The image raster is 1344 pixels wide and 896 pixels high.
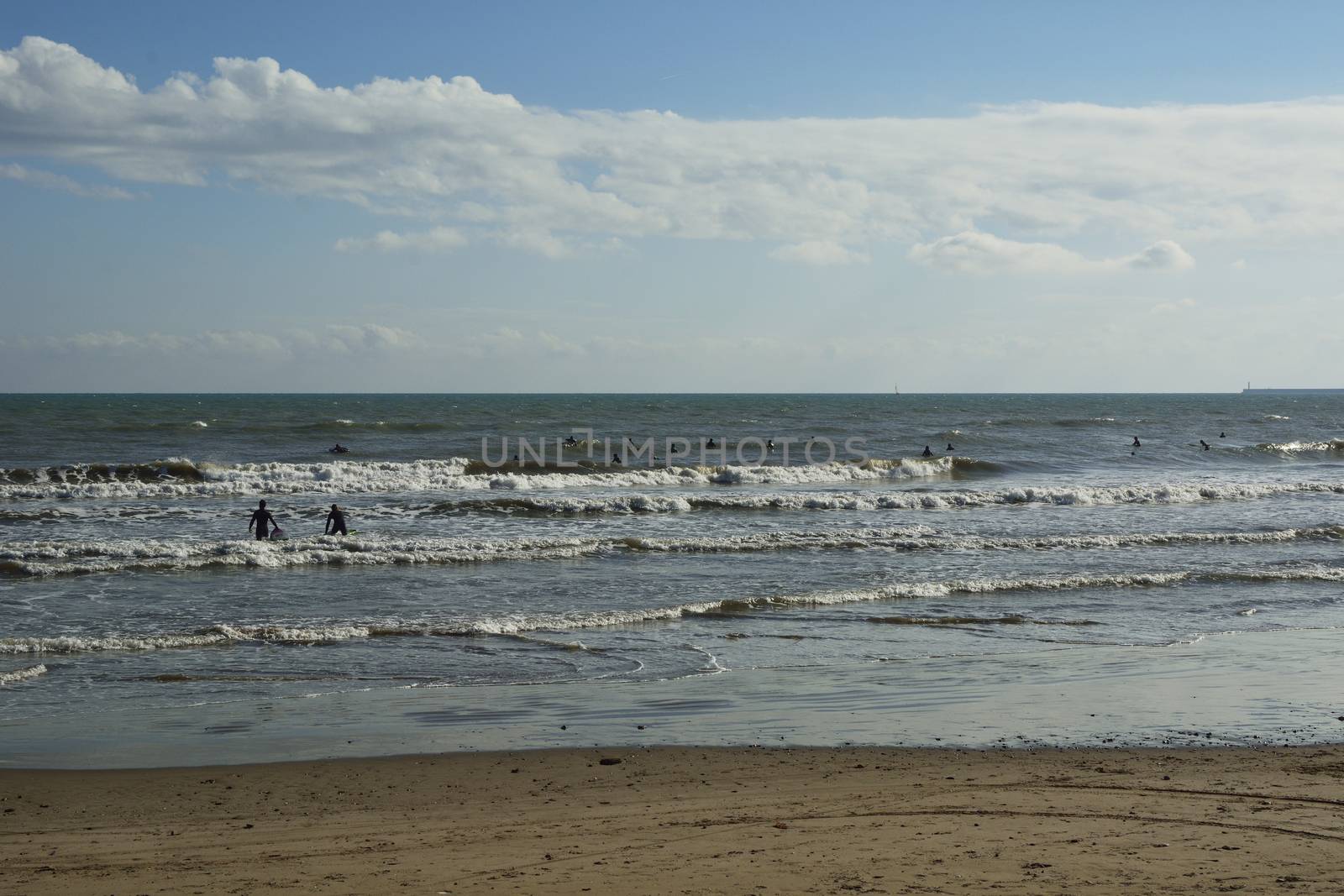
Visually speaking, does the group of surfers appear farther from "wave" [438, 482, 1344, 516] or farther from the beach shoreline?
the beach shoreline

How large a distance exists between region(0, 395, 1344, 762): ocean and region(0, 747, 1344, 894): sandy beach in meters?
1.75

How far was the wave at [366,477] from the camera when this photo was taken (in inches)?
1312

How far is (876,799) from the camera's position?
23.4ft

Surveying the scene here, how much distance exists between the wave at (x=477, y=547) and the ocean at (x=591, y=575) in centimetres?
8

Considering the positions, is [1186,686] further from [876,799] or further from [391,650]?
[391,650]

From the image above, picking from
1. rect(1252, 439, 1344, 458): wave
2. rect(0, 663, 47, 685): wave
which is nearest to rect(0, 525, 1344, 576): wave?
rect(0, 663, 47, 685): wave

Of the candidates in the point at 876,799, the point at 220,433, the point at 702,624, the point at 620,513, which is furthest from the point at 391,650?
the point at 220,433

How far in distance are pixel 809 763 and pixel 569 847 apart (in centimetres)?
236

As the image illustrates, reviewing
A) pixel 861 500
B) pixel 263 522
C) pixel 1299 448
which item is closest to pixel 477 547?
pixel 263 522

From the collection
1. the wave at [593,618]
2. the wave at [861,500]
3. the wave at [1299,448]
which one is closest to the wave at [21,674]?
the wave at [593,618]

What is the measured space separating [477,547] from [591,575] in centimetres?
313

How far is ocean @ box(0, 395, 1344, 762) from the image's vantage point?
11508 millimetres

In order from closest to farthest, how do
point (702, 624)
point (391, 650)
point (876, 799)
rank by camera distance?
point (876, 799)
point (391, 650)
point (702, 624)

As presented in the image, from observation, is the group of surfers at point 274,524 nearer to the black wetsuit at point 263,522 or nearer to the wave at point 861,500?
the black wetsuit at point 263,522
